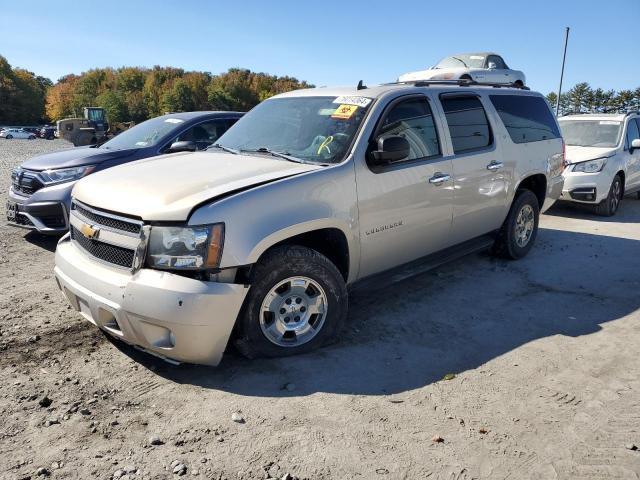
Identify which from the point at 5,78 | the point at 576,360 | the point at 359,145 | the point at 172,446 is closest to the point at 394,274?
the point at 359,145

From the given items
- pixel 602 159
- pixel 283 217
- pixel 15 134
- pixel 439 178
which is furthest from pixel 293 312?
pixel 15 134

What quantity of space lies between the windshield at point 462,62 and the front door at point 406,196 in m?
10.3

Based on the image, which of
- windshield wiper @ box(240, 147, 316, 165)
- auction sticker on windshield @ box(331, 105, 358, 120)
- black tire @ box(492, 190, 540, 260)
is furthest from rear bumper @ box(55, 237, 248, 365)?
black tire @ box(492, 190, 540, 260)

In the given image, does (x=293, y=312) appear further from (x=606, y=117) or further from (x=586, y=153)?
(x=606, y=117)

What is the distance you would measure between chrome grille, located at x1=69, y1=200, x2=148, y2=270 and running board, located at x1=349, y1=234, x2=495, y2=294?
1641 mm

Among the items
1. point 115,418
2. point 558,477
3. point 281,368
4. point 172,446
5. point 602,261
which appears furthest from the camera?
point 602,261

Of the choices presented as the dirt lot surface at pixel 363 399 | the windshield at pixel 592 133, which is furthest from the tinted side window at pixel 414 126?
the windshield at pixel 592 133

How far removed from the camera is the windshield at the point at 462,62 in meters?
13.7

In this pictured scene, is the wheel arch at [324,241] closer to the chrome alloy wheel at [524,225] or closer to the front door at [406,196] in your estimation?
the front door at [406,196]

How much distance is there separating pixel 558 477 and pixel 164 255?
2416 millimetres

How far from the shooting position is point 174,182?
346 cm

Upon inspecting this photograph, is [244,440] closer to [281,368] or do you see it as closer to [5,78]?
[281,368]

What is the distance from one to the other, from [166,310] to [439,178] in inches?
102

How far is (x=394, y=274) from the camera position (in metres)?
4.27
